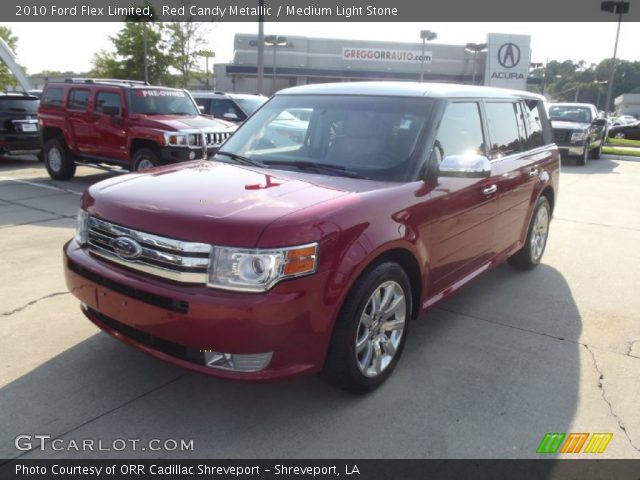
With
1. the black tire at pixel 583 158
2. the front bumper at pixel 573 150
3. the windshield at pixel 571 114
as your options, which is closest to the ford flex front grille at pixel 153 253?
the front bumper at pixel 573 150

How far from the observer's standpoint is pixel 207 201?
2865 millimetres

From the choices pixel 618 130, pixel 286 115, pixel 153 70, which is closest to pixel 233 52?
pixel 153 70

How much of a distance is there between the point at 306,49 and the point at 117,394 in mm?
51409

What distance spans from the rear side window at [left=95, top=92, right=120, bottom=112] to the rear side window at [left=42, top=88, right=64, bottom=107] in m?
1.19

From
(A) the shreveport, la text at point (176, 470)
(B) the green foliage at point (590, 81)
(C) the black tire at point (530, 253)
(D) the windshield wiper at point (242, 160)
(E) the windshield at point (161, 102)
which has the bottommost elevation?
(A) the shreveport, la text at point (176, 470)

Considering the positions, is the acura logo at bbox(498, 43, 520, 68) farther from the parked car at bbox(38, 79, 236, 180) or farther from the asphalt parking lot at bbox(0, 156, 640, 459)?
the asphalt parking lot at bbox(0, 156, 640, 459)

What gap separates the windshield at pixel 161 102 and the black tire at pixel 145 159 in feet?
2.91

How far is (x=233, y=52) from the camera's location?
50781 millimetres

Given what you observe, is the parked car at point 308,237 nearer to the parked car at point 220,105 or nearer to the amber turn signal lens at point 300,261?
the amber turn signal lens at point 300,261

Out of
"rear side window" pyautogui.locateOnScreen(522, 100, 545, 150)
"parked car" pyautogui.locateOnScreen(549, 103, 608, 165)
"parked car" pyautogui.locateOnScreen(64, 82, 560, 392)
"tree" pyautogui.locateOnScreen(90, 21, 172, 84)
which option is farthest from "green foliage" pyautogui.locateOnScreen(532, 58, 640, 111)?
"parked car" pyautogui.locateOnScreen(64, 82, 560, 392)

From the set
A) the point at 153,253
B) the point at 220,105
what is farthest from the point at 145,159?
the point at 153,253

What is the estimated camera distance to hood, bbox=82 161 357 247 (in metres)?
2.60

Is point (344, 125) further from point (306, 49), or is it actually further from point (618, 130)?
point (306, 49)

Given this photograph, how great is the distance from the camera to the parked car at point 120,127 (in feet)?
29.7
